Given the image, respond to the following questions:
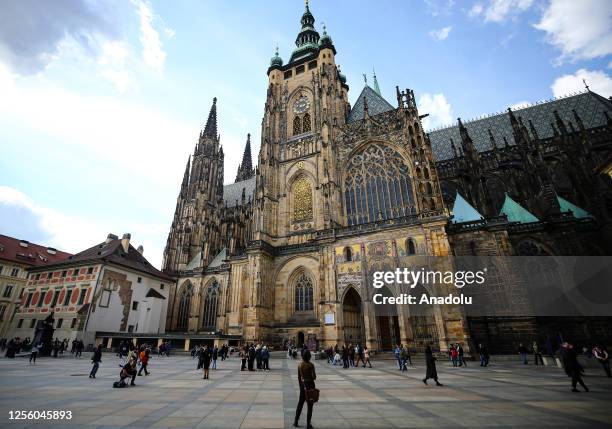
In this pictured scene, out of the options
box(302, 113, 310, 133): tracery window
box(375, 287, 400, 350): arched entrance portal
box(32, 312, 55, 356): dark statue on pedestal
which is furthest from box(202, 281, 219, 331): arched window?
box(302, 113, 310, 133): tracery window

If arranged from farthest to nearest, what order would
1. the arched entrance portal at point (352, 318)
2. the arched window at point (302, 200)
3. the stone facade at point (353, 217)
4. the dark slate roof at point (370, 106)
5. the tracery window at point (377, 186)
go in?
the dark slate roof at point (370, 106)
the arched window at point (302, 200)
the tracery window at point (377, 186)
the arched entrance portal at point (352, 318)
the stone facade at point (353, 217)

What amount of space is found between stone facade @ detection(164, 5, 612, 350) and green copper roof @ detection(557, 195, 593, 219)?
0.60 meters

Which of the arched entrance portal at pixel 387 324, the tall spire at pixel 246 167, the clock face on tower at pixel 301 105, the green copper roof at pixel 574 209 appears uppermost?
the tall spire at pixel 246 167

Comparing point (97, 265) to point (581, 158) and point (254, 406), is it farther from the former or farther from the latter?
point (581, 158)

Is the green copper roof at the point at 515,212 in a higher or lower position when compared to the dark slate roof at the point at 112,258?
higher

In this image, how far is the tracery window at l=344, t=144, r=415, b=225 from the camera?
28.9 meters

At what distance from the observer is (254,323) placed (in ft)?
88.2

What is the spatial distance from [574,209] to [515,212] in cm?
497

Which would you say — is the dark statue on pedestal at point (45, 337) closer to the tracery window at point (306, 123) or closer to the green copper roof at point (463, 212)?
the tracery window at point (306, 123)

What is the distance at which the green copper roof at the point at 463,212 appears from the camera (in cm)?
2731

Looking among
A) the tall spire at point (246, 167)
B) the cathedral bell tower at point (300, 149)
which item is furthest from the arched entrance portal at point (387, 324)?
the tall spire at point (246, 167)

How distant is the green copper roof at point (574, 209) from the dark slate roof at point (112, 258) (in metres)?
43.9

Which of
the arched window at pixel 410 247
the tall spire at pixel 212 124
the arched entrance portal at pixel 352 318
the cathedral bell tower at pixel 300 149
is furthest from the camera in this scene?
the tall spire at pixel 212 124

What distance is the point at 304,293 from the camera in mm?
29000
